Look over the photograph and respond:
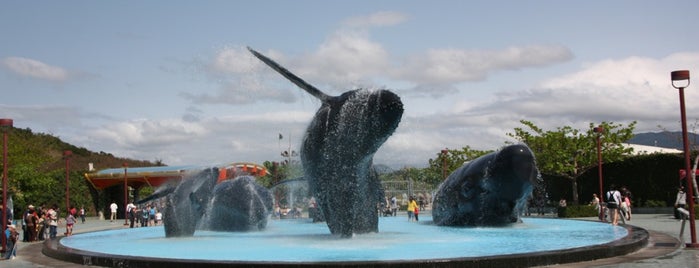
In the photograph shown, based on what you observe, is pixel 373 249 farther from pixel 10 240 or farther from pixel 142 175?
pixel 142 175

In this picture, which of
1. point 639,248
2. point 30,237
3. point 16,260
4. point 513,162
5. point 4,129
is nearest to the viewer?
point 639,248

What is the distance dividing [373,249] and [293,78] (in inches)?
198

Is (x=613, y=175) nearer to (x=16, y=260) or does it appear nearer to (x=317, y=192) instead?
(x=317, y=192)

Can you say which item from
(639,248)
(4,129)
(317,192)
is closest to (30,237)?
(4,129)

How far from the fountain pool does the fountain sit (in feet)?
0.08

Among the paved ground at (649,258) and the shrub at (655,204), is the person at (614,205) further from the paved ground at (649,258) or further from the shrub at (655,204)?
the shrub at (655,204)

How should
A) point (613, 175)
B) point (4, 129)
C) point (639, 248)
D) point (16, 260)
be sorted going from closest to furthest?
1. point (639, 248)
2. point (16, 260)
3. point (4, 129)
4. point (613, 175)

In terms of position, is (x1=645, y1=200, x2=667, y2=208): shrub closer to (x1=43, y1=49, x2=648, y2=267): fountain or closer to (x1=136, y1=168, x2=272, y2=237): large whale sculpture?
(x1=43, y1=49, x2=648, y2=267): fountain

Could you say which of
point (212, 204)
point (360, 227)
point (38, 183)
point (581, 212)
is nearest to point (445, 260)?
point (360, 227)

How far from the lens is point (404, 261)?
463 inches

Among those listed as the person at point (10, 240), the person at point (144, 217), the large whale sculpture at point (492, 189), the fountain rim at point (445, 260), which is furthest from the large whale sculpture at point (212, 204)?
the person at point (144, 217)

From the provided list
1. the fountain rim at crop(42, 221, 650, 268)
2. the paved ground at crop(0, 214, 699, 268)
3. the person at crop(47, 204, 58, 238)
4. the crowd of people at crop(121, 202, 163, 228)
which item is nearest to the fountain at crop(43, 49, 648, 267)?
the fountain rim at crop(42, 221, 650, 268)

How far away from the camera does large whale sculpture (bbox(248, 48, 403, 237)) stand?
1652 cm

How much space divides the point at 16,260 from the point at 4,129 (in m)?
4.99
